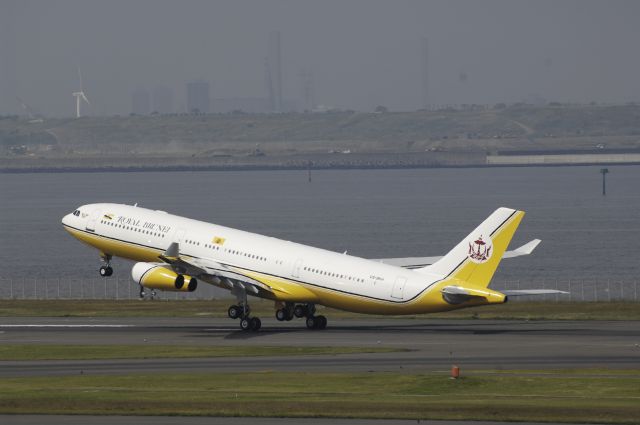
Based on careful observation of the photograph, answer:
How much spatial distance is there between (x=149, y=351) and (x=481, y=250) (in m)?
18.7

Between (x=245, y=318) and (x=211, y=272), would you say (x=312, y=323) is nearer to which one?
(x=245, y=318)

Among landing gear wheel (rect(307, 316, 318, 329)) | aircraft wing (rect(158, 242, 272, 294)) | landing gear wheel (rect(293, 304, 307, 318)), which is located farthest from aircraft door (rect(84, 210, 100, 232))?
landing gear wheel (rect(307, 316, 318, 329))

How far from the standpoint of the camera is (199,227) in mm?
83250

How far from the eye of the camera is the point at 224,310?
313 feet

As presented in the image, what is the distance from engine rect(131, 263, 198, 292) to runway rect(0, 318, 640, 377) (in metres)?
2.80

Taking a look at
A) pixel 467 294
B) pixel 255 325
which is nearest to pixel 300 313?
pixel 255 325

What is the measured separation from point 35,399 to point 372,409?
44.8 ft

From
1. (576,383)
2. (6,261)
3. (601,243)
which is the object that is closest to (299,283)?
(576,383)

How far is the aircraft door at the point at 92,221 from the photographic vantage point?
89.2 m

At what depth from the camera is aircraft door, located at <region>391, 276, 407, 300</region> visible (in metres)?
73.8

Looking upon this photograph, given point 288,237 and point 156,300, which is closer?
point 156,300

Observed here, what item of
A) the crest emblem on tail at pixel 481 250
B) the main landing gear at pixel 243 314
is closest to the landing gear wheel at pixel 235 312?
the main landing gear at pixel 243 314

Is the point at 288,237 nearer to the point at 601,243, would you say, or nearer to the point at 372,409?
the point at 601,243

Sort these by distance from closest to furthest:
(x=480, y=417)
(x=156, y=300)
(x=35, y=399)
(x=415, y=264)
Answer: (x=480, y=417), (x=35, y=399), (x=415, y=264), (x=156, y=300)
